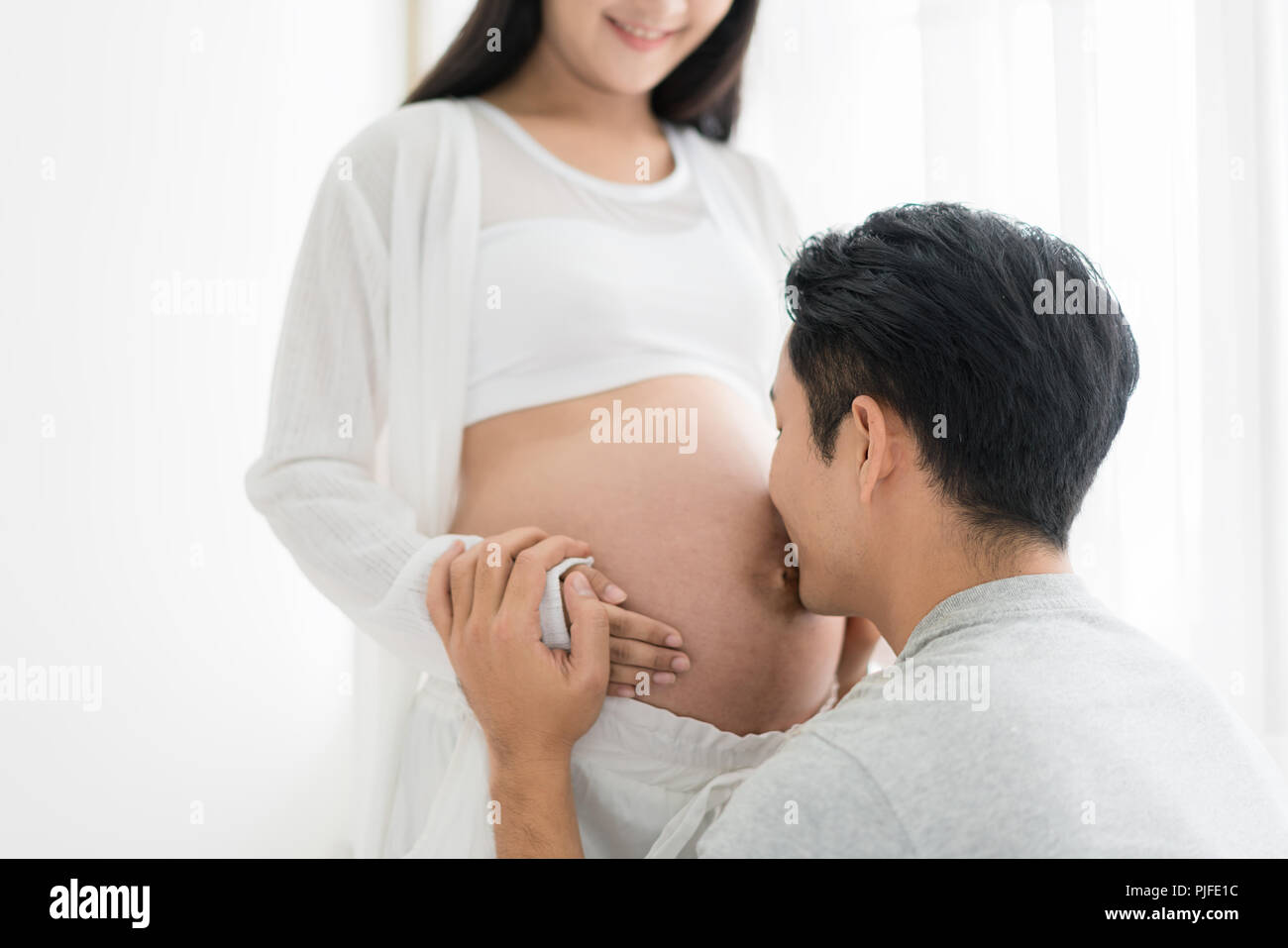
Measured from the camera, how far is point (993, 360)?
0.76 meters

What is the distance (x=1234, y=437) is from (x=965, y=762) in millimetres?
1080

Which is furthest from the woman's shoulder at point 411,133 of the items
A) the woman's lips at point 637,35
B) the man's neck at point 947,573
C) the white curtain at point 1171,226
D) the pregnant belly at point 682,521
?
the white curtain at point 1171,226

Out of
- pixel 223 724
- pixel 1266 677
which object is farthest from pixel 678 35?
pixel 223 724

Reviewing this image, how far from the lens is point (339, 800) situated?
2.07 metres

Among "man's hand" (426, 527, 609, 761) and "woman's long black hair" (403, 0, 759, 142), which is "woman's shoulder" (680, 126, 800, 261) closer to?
"woman's long black hair" (403, 0, 759, 142)

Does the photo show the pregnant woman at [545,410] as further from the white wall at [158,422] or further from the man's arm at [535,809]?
the white wall at [158,422]

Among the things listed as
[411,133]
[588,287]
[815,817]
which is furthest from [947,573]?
[411,133]

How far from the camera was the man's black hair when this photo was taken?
2.49ft

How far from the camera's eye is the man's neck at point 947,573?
76cm

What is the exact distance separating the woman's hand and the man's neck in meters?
0.20

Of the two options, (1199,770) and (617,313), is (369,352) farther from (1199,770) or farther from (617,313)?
(1199,770)

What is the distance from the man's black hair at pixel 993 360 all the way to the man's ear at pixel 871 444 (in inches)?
0.6

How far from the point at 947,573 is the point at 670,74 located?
774mm

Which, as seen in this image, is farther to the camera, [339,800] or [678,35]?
[339,800]
